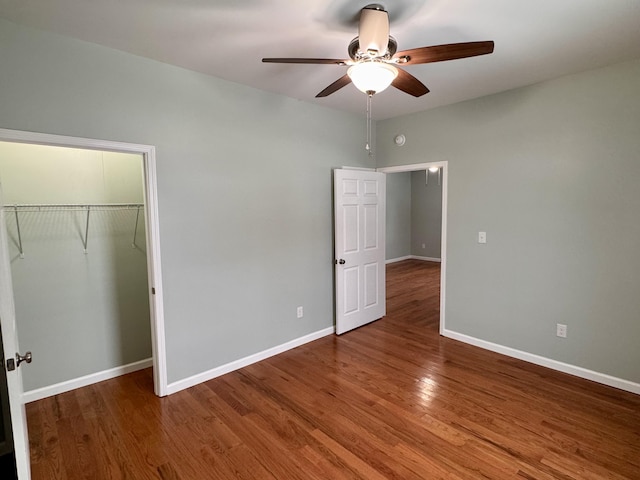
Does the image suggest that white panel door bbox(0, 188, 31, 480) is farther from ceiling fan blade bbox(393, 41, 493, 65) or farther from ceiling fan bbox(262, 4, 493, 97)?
ceiling fan blade bbox(393, 41, 493, 65)

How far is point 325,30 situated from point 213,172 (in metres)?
1.49

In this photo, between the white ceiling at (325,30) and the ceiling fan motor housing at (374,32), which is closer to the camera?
the ceiling fan motor housing at (374,32)

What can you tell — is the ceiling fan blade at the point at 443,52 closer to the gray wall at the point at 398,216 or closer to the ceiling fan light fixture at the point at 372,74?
the ceiling fan light fixture at the point at 372,74

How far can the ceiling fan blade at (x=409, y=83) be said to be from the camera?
203cm

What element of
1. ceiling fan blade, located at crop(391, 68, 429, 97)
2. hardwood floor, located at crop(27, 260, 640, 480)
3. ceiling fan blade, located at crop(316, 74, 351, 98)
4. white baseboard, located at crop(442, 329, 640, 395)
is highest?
ceiling fan blade, located at crop(316, 74, 351, 98)

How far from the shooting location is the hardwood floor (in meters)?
1.98

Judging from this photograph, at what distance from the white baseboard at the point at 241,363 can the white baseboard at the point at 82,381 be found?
0.66 metres

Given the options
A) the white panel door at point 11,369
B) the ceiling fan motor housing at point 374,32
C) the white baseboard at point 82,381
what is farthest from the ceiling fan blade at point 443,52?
the white baseboard at point 82,381

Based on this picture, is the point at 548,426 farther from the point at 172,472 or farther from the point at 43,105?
the point at 43,105

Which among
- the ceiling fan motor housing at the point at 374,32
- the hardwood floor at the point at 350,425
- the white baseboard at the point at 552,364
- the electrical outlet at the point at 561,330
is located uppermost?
the ceiling fan motor housing at the point at 374,32

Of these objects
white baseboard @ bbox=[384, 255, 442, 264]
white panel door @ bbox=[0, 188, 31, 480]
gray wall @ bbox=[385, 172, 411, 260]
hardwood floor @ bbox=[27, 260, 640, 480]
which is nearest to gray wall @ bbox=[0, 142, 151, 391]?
hardwood floor @ bbox=[27, 260, 640, 480]

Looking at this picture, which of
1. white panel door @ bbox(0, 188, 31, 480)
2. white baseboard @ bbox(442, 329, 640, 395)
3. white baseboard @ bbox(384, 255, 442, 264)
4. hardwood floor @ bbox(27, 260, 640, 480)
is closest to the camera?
white panel door @ bbox(0, 188, 31, 480)

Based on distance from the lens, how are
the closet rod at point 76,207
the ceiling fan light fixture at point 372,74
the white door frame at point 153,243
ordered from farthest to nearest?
1. the closet rod at point 76,207
2. the white door frame at point 153,243
3. the ceiling fan light fixture at point 372,74

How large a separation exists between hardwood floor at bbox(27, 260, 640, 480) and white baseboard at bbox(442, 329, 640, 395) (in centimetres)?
8
